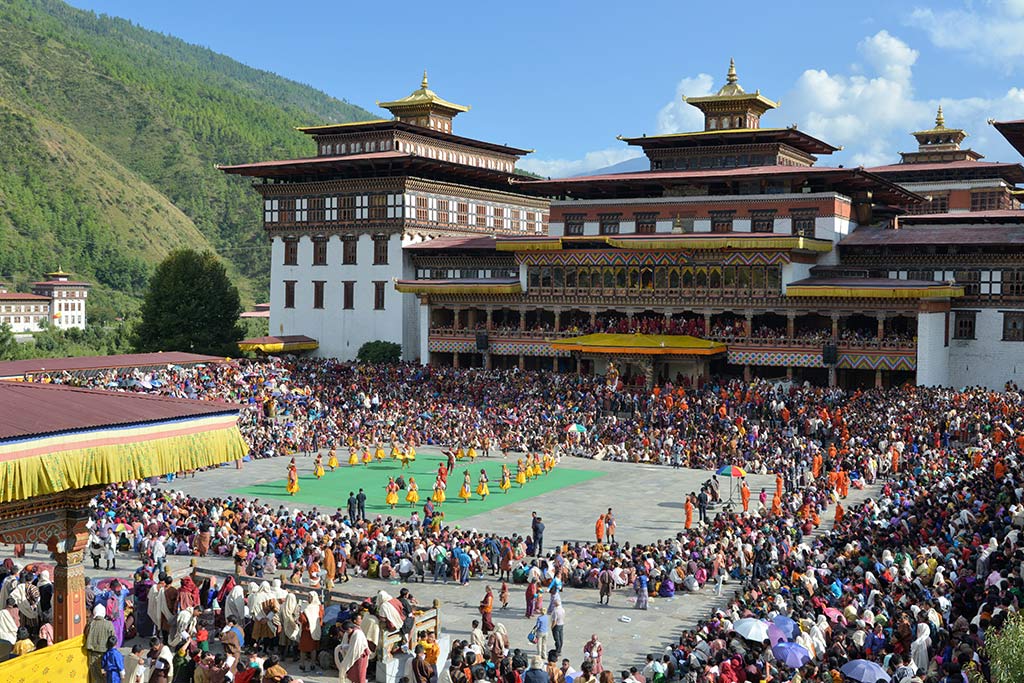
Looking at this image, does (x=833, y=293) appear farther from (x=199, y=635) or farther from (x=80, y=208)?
(x=80, y=208)

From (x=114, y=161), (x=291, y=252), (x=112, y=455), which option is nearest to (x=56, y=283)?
(x=114, y=161)

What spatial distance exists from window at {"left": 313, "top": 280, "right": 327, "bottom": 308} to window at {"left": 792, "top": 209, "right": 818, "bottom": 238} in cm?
2955

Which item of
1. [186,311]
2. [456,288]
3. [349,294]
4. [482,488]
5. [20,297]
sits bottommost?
[482,488]

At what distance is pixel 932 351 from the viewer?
52562mm

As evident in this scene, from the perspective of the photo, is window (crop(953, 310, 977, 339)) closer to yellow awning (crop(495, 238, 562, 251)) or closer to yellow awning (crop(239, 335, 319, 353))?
yellow awning (crop(495, 238, 562, 251))

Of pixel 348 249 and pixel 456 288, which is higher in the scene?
pixel 348 249

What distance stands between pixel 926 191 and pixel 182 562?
6559 centimetres

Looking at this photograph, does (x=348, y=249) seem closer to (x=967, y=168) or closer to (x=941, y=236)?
(x=941, y=236)

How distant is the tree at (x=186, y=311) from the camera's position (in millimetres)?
76500


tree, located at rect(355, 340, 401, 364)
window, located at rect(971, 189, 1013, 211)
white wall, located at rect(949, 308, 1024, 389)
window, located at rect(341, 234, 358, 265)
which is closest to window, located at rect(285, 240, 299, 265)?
window, located at rect(341, 234, 358, 265)

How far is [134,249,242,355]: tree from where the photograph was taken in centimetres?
7650

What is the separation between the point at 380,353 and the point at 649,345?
742 inches

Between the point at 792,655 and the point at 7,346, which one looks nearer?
the point at 792,655

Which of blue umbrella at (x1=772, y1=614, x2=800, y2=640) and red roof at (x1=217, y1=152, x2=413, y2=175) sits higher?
red roof at (x1=217, y1=152, x2=413, y2=175)
